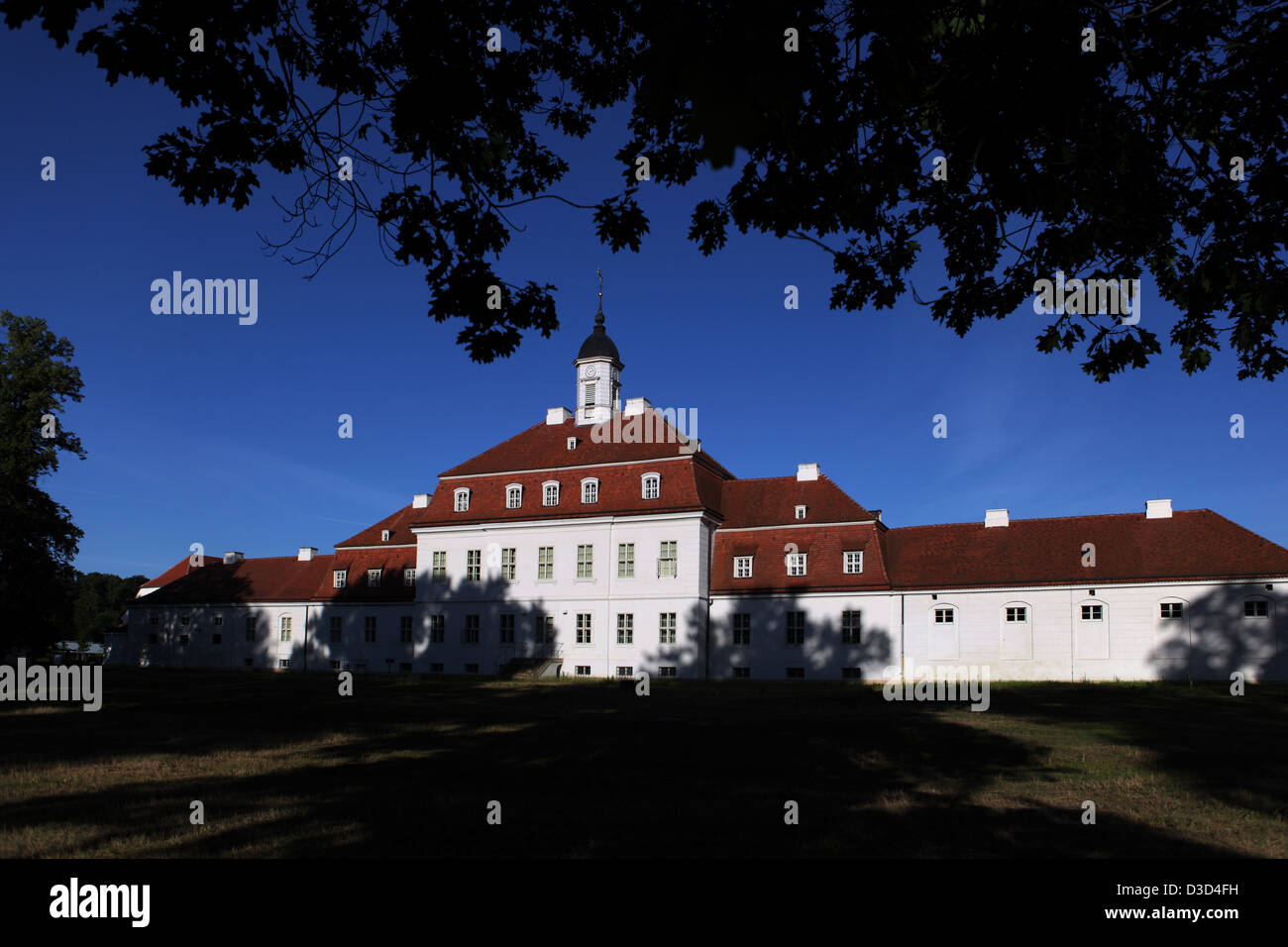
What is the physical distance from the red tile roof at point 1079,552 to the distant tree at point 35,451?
1287 inches

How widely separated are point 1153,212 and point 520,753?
382 inches

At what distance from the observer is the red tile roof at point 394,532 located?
170 ft

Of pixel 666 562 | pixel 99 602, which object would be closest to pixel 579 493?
pixel 666 562

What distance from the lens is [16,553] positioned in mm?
29672

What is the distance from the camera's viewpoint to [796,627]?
130 feet

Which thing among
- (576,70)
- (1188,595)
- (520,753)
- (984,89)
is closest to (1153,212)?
(984,89)

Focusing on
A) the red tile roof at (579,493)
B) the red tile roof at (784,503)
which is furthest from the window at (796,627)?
the red tile roof at (579,493)

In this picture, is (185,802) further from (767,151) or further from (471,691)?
(471,691)

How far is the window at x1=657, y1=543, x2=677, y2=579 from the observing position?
135 feet

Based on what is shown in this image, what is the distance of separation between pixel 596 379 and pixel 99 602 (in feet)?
253

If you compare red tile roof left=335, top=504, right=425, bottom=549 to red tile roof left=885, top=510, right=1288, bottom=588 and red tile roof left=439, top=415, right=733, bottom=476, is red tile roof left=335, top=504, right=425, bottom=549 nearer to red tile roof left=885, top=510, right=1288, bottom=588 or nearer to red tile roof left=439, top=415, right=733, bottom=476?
red tile roof left=439, top=415, right=733, bottom=476

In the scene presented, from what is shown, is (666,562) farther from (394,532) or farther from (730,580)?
(394,532)

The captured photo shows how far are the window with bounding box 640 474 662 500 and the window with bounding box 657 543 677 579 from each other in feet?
8.01

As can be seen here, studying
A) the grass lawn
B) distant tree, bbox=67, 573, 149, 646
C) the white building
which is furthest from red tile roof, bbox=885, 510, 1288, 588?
distant tree, bbox=67, 573, 149, 646
